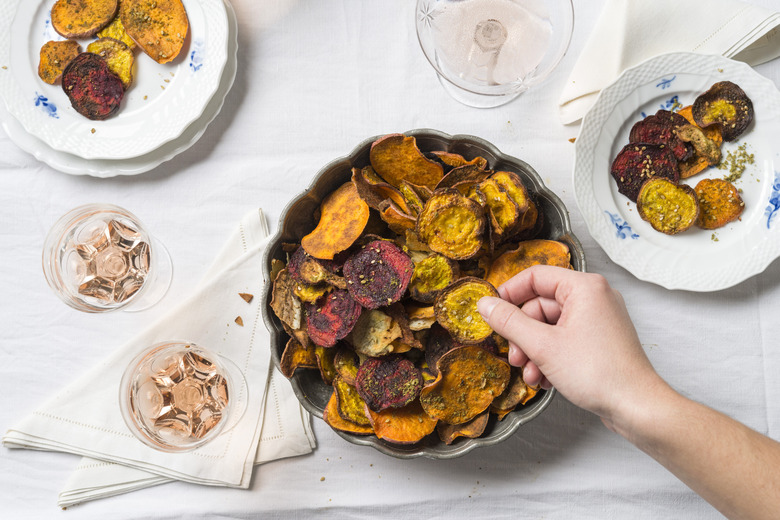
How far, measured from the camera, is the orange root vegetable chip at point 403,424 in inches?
38.7

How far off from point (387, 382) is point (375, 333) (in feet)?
0.28

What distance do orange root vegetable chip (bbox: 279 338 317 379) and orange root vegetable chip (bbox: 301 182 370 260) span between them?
6.4 inches

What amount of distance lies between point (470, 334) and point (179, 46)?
0.81 meters

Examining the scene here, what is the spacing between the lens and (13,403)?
4.02 ft

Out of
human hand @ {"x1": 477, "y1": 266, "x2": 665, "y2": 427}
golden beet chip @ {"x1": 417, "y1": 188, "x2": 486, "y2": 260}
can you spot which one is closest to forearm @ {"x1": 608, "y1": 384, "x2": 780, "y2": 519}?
human hand @ {"x1": 477, "y1": 266, "x2": 665, "y2": 427}

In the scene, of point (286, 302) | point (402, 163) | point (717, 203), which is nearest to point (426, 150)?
point (402, 163)

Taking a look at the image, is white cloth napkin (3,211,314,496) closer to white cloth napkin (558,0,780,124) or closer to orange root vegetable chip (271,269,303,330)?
orange root vegetable chip (271,269,303,330)

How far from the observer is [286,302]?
0.99 metres

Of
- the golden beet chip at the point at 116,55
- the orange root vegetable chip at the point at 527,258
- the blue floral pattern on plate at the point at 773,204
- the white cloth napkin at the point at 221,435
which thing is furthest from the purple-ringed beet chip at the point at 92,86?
the blue floral pattern on plate at the point at 773,204

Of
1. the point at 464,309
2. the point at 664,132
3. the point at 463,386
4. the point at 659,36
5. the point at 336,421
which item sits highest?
the point at 659,36

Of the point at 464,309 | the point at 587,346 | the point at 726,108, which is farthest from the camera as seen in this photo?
the point at 726,108

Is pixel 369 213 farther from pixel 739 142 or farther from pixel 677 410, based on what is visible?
pixel 739 142

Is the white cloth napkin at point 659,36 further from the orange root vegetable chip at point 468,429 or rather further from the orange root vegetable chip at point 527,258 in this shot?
the orange root vegetable chip at point 468,429

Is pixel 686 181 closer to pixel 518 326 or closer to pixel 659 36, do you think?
pixel 659 36
